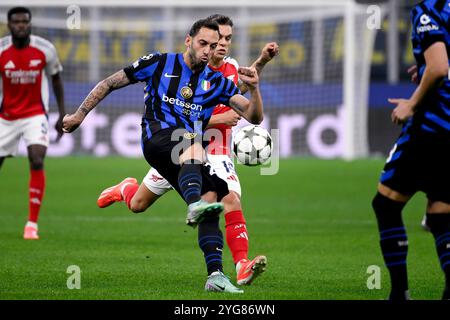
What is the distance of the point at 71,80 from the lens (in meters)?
24.3

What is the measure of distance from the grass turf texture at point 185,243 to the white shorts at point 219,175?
72 centimetres

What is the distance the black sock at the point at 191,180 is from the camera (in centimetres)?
689

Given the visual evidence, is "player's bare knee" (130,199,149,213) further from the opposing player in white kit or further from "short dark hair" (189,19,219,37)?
"short dark hair" (189,19,219,37)

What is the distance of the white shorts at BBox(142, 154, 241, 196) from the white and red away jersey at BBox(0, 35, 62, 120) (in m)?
3.65

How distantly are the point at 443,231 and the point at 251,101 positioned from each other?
163 centimetres

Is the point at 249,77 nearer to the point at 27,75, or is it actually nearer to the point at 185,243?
the point at 185,243

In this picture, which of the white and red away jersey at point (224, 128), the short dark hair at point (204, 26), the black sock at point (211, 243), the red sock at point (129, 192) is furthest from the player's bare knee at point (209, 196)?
the red sock at point (129, 192)

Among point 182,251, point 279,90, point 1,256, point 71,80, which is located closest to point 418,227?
point 182,251

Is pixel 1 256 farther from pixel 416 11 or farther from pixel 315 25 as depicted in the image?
pixel 315 25

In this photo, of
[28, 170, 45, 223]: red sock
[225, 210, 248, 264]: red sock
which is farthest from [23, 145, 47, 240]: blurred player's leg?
[225, 210, 248, 264]: red sock

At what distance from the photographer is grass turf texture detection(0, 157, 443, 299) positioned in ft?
24.8

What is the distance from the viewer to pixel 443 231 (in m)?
6.53

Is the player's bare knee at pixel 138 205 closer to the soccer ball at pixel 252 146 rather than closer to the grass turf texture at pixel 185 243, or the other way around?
the grass turf texture at pixel 185 243
